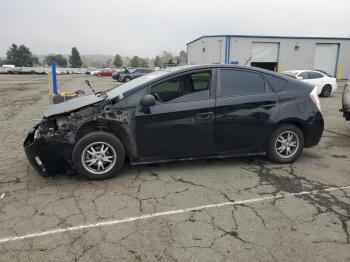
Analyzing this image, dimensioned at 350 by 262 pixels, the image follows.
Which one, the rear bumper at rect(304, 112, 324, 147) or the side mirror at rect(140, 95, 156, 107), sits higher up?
the side mirror at rect(140, 95, 156, 107)

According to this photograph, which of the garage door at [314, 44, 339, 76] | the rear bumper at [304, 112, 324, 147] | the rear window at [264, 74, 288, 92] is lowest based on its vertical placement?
the rear bumper at [304, 112, 324, 147]

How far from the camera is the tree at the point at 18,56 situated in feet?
323

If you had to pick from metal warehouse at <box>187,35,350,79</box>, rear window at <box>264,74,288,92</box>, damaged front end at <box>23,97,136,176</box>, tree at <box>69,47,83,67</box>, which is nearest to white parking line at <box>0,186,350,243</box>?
damaged front end at <box>23,97,136,176</box>

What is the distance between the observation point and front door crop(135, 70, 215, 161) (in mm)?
4215

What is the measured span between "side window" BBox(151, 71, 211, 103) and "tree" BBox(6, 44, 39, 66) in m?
109

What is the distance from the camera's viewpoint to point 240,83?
4629 mm

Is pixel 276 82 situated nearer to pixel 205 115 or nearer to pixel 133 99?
pixel 205 115

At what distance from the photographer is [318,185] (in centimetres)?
411

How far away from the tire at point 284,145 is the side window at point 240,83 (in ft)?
2.36

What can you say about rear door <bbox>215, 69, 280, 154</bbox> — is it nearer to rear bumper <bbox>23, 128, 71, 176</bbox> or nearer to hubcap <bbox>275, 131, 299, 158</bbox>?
hubcap <bbox>275, 131, 299, 158</bbox>

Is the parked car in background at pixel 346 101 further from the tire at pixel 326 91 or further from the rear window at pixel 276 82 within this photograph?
the tire at pixel 326 91

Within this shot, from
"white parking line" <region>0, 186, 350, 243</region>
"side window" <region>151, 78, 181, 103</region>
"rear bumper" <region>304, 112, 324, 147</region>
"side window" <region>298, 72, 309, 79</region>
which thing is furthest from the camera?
"side window" <region>298, 72, 309, 79</region>

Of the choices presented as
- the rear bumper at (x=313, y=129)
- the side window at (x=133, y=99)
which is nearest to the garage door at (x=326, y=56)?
the rear bumper at (x=313, y=129)

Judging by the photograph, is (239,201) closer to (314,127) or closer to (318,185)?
(318,185)
